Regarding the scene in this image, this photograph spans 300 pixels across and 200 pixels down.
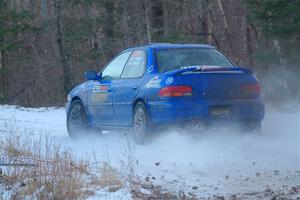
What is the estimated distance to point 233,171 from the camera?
10.3m

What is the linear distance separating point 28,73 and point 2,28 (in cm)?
234

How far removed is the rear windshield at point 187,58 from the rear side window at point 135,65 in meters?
0.31

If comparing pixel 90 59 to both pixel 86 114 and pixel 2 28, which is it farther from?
pixel 86 114

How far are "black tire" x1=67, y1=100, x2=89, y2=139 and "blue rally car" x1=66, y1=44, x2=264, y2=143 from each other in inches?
27.7

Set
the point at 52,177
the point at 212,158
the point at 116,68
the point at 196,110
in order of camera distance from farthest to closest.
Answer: the point at 116,68 < the point at 196,110 < the point at 212,158 < the point at 52,177

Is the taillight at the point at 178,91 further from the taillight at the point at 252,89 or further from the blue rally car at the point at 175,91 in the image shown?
the taillight at the point at 252,89

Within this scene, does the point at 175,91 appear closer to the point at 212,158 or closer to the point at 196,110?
the point at 196,110

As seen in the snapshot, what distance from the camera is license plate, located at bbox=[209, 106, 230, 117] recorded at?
1166 centimetres

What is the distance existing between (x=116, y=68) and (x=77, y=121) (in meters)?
1.45

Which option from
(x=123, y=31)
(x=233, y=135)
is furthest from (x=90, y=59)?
(x=233, y=135)

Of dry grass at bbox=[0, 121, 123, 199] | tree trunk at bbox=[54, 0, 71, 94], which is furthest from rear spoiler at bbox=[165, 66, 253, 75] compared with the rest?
tree trunk at bbox=[54, 0, 71, 94]

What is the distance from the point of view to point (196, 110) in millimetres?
11578

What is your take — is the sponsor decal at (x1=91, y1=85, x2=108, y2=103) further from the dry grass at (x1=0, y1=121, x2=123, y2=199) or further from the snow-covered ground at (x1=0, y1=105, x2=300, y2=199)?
the dry grass at (x1=0, y1=121, x2=123, y2=199)

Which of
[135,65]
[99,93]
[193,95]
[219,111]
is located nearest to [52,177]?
[193,95]
